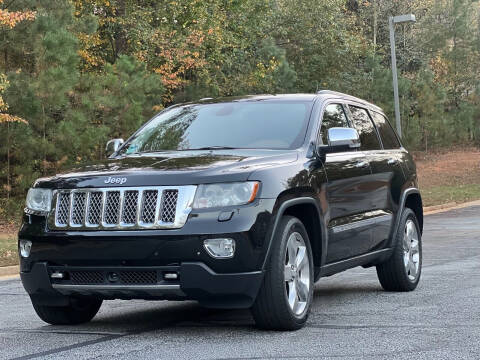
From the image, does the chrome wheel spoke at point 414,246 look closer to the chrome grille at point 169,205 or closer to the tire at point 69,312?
the tire at point 69,312

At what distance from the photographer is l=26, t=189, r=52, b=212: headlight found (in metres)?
6.89

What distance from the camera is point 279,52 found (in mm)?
36719

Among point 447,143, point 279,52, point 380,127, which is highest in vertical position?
point 380,127

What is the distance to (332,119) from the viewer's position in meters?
8.26

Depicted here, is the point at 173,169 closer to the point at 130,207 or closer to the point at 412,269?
the point at 130,207

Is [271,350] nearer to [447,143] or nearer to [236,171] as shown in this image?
[236,171]

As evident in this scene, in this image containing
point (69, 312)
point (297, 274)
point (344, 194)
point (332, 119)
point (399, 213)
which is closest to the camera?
point (297, 274)

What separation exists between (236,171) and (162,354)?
1.35 m

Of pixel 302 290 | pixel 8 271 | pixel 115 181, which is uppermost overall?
pixel 115 181

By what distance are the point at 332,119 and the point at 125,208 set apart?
249 centimetres

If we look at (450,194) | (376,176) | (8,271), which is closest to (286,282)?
(376,176)

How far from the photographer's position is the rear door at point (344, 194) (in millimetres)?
7617

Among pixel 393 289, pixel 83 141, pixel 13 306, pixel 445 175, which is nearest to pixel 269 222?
pixel 393 289

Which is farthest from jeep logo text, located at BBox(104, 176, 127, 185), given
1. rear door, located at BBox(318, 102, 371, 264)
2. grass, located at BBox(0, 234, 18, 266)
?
grass, located at BBox(0, 234, 18, 266)
